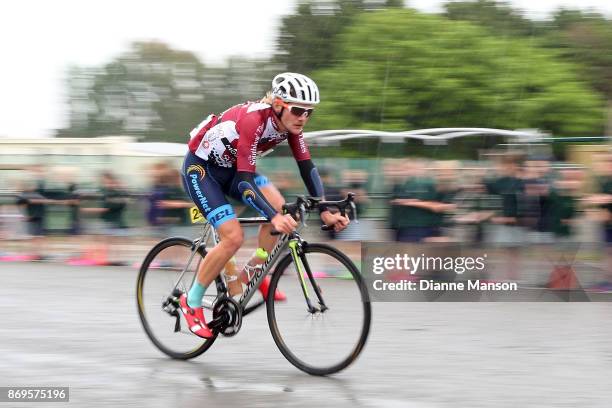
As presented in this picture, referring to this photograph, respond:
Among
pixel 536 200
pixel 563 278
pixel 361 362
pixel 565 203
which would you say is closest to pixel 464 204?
pixel 536 200

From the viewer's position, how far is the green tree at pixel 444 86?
5022 cm

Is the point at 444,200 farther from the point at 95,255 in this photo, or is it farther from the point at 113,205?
the point at 95,255

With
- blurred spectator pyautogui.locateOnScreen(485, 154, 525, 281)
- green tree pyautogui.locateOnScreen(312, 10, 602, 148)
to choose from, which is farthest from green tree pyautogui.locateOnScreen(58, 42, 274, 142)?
blurred spectator pyautogui.locateOnScreen(485, 154, 525, 281)

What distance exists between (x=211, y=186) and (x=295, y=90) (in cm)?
97

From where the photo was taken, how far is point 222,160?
733 centimetres

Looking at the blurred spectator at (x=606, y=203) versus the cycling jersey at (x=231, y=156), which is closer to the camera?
the cycling jersey at (x=231, y=156)

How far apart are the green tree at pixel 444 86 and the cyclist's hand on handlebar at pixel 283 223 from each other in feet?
139

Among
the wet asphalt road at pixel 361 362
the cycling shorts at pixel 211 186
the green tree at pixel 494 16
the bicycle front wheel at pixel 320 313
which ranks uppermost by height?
the cycling shorts at pixel 211 186

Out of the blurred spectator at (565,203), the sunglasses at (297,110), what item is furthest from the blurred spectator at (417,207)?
the sunglasses at (297,110)

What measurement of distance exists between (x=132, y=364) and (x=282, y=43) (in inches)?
2241

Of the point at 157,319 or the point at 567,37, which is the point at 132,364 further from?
the point at 567,37

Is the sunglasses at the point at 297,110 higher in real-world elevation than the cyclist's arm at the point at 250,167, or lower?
higher

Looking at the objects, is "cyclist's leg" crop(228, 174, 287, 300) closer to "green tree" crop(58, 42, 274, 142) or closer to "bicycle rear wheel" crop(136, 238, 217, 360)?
"bicycle rear wheel" crop(136, 238, 217, 360)

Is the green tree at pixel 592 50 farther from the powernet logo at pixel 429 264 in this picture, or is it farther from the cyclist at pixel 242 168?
the cyclist at pixel 242 168
